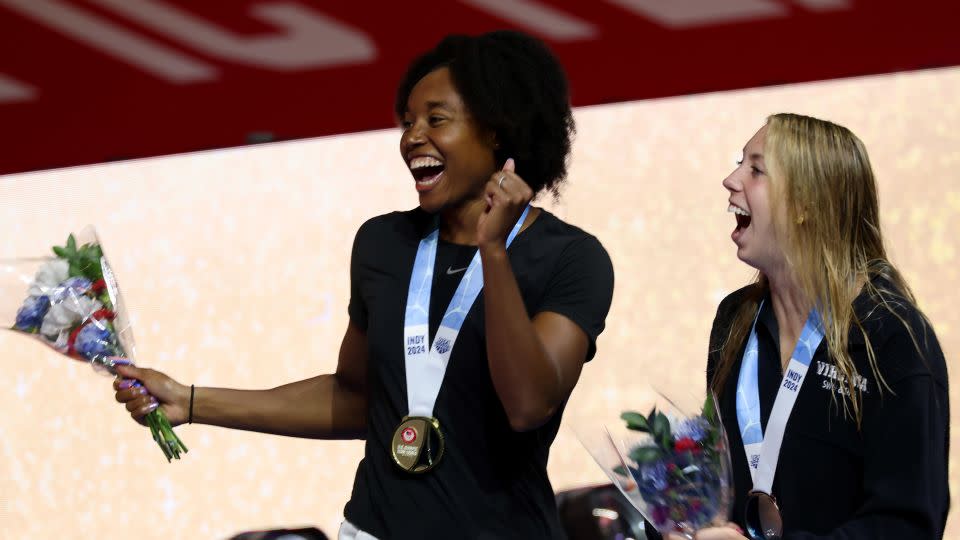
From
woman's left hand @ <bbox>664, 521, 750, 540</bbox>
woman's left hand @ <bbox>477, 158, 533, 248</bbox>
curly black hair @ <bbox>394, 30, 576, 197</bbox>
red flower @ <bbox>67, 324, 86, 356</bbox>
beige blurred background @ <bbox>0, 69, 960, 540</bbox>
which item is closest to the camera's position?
woman's left hand @ <bbox>664, 521, 750, 540</bbox>

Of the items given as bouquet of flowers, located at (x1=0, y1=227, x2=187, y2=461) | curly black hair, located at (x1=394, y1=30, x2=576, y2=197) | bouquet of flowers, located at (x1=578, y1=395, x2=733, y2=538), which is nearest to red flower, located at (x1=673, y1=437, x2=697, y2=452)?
bouquet of flowers, located at (x1=578, y1=395, x2=733, y2=538)

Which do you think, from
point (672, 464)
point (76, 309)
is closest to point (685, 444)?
point (672, 464)

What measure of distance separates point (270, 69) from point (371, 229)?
1814 mm

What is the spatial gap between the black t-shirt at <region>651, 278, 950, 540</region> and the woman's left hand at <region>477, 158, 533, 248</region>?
0.46m

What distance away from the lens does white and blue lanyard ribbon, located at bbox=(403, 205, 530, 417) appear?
6.36 ft

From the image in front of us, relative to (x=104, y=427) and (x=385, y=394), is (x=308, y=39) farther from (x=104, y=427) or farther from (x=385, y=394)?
(x=385, y=394)

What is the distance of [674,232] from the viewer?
13.0 feet

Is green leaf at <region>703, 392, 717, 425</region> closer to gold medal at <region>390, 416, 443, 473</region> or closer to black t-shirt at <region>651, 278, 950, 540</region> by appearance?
black t-shirt at <region>651, 278, 950, 540</region>

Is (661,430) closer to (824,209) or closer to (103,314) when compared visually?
(824,209)

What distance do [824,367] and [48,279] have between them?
131cm

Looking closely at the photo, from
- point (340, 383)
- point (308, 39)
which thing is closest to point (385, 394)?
point (340, 383)

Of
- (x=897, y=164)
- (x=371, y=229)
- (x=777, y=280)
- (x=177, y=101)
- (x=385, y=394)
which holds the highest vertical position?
(x=177, y=101)

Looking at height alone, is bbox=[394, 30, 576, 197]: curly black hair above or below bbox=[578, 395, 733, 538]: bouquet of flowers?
above

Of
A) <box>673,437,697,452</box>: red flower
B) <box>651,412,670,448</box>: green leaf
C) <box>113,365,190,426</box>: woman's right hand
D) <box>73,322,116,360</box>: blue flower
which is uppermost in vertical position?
<box>73,322,116,360</box>: blue flower
